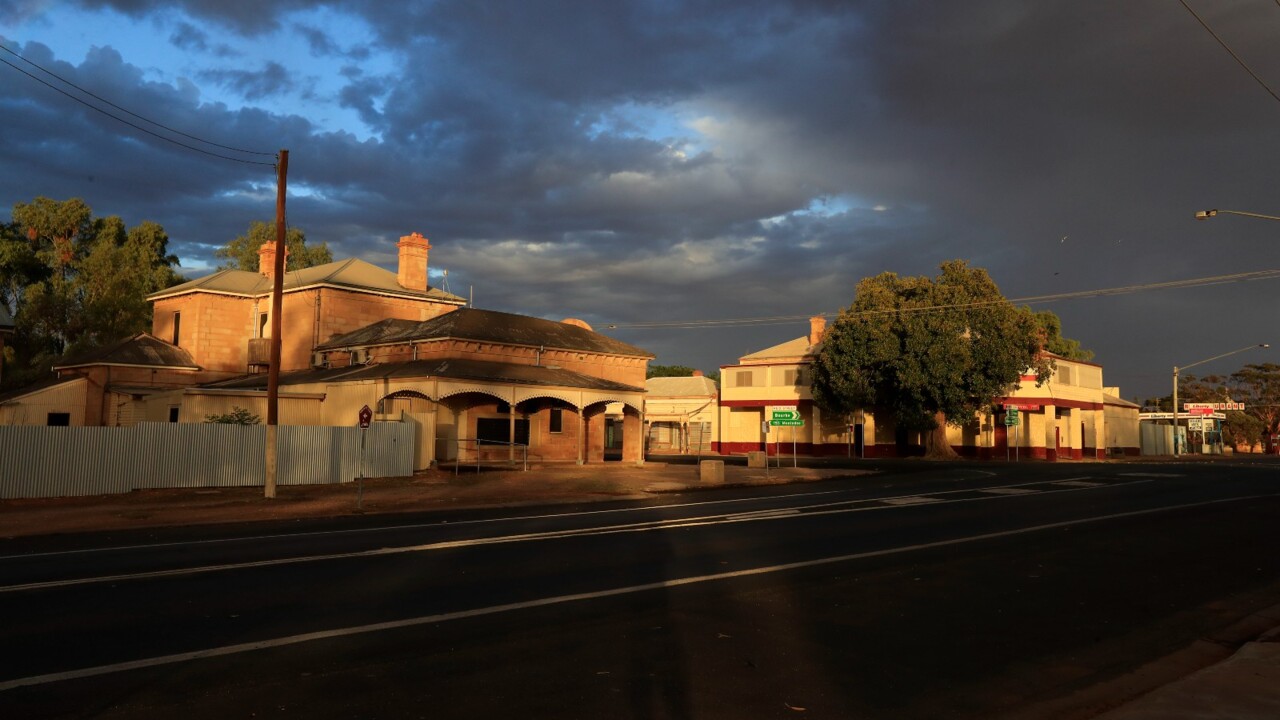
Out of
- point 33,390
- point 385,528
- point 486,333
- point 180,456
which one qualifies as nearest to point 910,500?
point 385,528

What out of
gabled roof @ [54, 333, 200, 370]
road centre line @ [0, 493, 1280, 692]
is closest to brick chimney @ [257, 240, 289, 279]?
gabled roof @ [54, 333, 200, 370]

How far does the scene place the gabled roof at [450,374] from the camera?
1335 inches

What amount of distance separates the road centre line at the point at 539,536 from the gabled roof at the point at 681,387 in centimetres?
5477

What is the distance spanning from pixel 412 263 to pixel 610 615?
138ft

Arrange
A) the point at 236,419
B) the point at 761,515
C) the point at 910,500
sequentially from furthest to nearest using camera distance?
the point at 236,419, the point at 910,500, the point at 761,515

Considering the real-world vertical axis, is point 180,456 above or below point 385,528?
above

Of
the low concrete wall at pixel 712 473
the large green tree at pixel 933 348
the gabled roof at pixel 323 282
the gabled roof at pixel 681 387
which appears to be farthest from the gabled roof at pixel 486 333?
the gabled roof at pixel 681 387

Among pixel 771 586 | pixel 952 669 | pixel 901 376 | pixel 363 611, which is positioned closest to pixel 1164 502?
pixel 771 586

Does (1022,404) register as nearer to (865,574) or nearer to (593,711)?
(865,574)

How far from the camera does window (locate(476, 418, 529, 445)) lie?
38094 millimetres

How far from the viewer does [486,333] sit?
129ft

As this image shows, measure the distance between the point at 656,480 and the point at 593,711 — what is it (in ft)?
84.2

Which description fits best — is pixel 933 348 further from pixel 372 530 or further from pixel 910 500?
pixel 372 530

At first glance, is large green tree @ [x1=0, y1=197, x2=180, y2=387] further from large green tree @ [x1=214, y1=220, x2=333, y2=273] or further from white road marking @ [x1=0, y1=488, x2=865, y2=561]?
white road marking @ [x1=0, y1=488, x2=865, y2=561]
